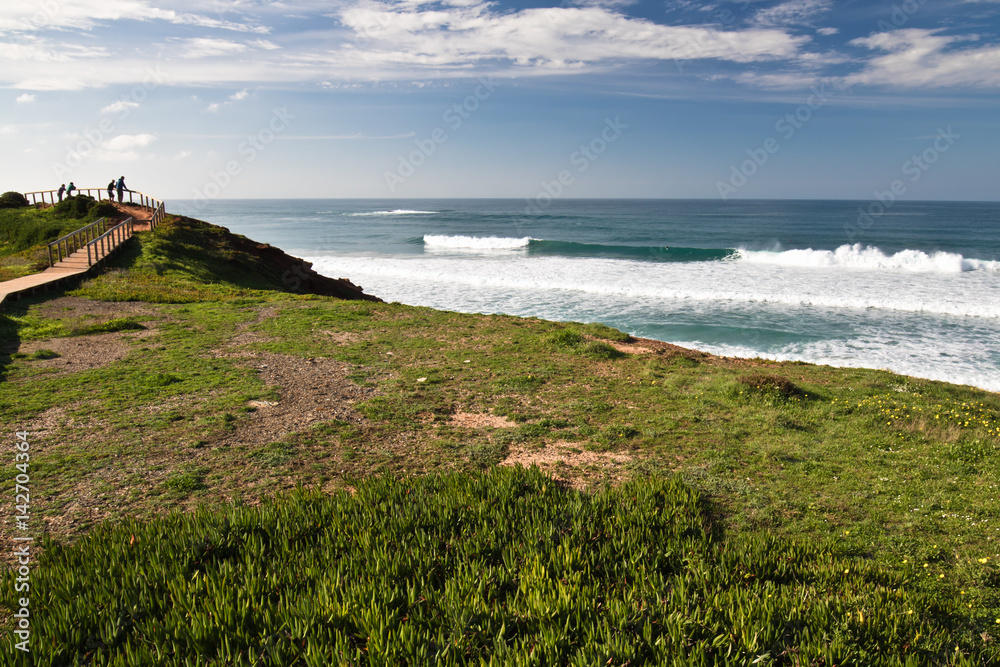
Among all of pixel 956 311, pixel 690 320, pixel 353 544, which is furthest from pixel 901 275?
pixel 353 544

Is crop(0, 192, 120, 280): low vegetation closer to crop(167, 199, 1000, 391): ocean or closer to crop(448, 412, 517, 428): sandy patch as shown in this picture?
crop(167, 199, 1000, 391): ocean

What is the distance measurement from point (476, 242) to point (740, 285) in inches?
1394

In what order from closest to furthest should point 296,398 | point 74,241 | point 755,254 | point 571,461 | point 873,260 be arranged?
point 571,461 → point 296,398 → point 74,241 → point 873,260 → point 755,254

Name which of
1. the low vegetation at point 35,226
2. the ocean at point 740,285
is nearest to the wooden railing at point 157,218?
the low vegetation at point 35,226

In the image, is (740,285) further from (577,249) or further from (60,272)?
(60,272)

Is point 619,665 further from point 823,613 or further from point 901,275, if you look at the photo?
point 901,275

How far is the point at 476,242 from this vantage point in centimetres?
6197

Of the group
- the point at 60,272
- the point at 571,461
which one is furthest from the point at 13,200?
the point at 571,461

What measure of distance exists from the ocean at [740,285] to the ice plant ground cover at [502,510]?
981cm

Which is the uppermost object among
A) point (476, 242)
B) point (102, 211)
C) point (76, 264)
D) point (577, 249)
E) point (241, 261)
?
point (102, 211)

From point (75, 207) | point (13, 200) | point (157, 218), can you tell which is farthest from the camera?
point (13, 200)

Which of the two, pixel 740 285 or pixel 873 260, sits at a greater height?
pixel 873 260

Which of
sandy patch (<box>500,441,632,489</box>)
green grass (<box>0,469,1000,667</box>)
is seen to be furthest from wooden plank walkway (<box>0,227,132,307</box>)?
sandy patch (<box>500,441,632,489</box>)

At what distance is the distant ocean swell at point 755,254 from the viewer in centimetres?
4044
